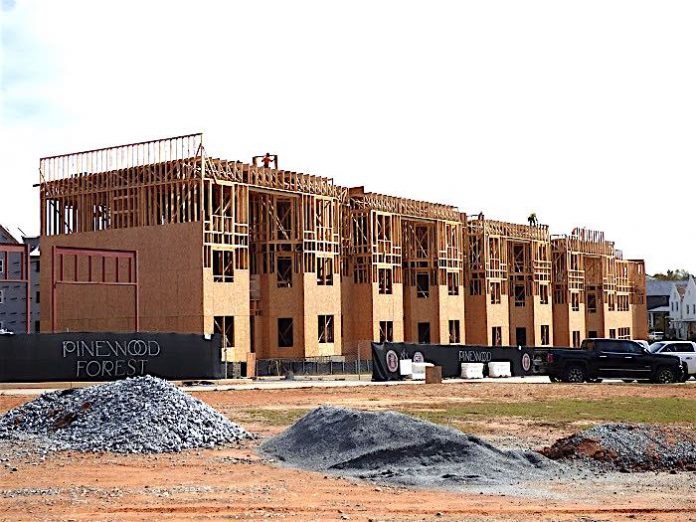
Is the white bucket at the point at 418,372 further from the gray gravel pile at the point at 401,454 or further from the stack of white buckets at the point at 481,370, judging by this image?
the gray gravel pile at the point at 401,454

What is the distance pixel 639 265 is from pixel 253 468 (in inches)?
3456

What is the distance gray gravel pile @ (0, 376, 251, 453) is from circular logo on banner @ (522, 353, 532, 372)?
3030 centimetres

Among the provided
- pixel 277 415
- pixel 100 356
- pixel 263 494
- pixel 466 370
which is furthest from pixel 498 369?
pixel 263 494

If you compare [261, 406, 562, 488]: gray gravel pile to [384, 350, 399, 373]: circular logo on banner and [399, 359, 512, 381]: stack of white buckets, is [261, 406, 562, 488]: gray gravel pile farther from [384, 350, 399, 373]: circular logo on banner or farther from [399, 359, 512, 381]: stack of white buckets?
[384, 350, 399, 373]: circular logo on banner

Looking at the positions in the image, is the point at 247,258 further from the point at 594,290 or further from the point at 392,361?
the point at 594,290

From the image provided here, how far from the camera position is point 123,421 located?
750 inches

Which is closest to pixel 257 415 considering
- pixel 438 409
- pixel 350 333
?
pixel 438 409

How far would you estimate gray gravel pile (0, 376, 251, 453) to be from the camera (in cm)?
1831

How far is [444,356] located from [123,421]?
2732 cm

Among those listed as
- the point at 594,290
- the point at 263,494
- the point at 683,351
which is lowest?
the point at 263,494

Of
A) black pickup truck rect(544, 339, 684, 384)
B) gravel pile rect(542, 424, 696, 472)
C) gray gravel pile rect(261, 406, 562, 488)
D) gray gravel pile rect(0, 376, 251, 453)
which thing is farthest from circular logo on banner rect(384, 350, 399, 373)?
gravel pile rect(542, 424, 696, 472)

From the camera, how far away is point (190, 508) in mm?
12055

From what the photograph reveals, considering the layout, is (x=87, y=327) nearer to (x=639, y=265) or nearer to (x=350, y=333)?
(x=350, y=333)

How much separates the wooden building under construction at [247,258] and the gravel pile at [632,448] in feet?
104
